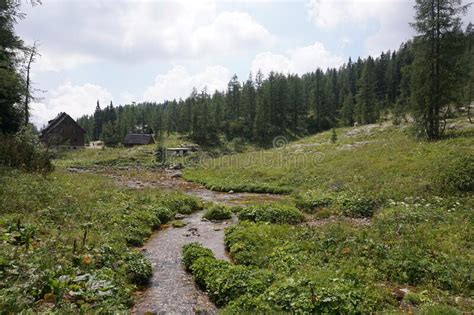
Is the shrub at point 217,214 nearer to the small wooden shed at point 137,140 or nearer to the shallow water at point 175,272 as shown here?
the shallow water at point 175,272

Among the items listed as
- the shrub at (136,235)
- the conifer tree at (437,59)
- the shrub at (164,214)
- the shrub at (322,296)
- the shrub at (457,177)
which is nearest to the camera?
the shrub at (322,296)

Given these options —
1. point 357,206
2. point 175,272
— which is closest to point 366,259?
point 175,272

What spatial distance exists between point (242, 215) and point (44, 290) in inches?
487

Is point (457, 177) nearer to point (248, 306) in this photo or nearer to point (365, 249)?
point (365, 249)

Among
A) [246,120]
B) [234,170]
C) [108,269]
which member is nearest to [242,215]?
[108,269]

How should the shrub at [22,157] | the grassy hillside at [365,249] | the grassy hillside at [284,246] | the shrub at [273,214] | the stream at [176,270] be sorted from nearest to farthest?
the grassy hillside at [284,246], the grassy hillside at [365,249], the stream at [176,270], the shrub at [273,214], the shrub at [22,157]

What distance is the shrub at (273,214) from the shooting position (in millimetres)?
17469

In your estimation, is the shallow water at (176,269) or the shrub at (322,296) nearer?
the shrub at (322,296)

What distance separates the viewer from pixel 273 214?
1792 cm

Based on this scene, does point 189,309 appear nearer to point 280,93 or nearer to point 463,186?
point 463,186

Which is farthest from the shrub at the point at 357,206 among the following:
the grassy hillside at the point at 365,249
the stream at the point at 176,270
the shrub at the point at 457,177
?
the stream at the point at 176,270

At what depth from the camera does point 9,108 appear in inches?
1113

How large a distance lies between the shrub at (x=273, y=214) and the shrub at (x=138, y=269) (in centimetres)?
772

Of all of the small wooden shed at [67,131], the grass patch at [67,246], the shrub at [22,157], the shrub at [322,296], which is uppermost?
the small wooden shed at [67,131]
